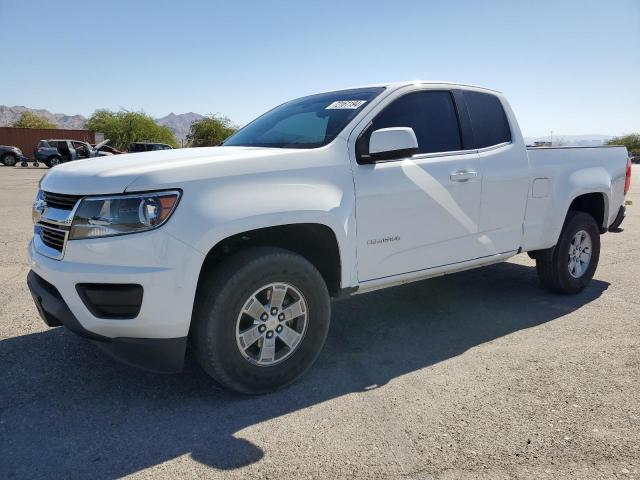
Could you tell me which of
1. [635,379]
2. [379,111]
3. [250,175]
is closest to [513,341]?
[635,379]

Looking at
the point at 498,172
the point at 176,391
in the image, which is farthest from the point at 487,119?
the point at 176,391

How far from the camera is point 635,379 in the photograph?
10.9 feet

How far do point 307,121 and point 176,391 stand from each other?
2103 mm

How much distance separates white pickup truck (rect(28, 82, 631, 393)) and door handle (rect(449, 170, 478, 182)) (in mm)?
11

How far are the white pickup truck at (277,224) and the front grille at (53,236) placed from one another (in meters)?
0.01

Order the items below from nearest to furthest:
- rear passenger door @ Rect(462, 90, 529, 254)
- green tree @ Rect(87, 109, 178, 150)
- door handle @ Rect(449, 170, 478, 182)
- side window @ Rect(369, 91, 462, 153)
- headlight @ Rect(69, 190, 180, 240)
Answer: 1. headlight @ Rect(69, 190, 180, 240)
2. side window @ Rect(369, 91, 462, 153)
3. door handle @ Rect(449, 170, 478, 182)
4. rear passenger door @ Rect(462, 90, 529, 254)
5. green tree @ Rect(87, 109, 178, 150)

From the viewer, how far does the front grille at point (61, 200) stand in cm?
278

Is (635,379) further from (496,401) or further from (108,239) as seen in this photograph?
(108,239)

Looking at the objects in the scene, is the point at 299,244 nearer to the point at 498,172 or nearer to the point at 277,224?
the point at 277,224

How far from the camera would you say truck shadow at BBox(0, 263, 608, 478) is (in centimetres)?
249

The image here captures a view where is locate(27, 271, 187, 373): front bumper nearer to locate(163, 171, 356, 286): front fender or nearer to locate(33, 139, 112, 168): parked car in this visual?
locate(163, 171, 356, 286): front fender

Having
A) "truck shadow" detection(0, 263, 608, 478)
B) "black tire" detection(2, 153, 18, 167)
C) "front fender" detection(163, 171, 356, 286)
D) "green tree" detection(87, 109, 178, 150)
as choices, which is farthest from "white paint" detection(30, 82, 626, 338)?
"green tree" detection(87, 109, 178, 150)

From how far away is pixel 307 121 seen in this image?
3.85 m

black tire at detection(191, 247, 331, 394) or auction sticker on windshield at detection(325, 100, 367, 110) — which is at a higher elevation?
auction sticker on windshield at detection(325, 100, 367, 110)
